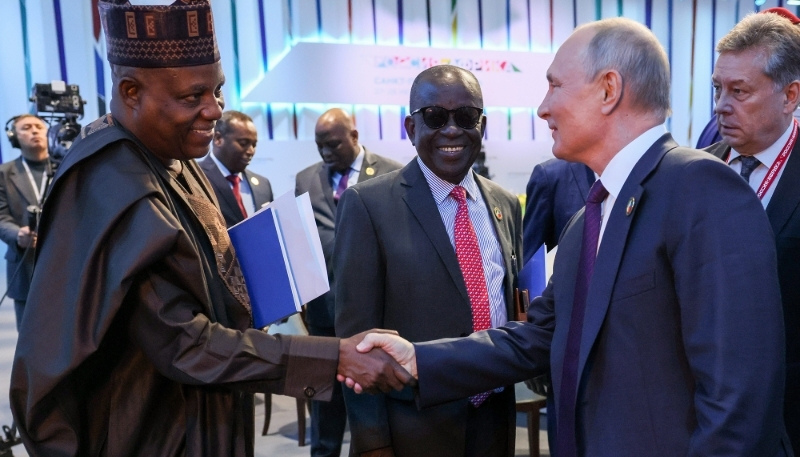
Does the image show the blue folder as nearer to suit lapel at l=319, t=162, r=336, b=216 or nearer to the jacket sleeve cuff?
the jacket sleeve cuff

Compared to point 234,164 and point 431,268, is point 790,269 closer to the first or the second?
point 431,268

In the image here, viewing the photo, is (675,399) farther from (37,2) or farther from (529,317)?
(37,2)

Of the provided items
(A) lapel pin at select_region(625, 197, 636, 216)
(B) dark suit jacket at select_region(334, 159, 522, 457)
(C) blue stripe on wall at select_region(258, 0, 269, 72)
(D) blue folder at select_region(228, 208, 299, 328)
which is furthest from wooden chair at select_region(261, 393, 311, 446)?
(C) blue stripe on wall at select_region(258, 0, 269, 72)

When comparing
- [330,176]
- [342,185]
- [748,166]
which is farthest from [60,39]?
[748,166]

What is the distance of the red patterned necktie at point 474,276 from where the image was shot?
2.02 metres

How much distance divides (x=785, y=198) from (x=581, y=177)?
118cm

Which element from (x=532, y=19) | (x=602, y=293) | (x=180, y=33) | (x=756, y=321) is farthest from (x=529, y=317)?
(x=532, y=19)

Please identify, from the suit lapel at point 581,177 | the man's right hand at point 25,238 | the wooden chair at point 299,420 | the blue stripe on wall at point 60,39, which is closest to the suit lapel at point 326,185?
the wooden chair at point 299,420

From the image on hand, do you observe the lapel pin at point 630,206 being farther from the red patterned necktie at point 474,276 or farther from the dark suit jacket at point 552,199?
the dark suit jacket at point 552,199

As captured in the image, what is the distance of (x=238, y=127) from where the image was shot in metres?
4.42

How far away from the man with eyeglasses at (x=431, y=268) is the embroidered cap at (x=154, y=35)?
663 mm

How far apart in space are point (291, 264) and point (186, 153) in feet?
1.12

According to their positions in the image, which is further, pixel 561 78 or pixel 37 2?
pixel 37 2

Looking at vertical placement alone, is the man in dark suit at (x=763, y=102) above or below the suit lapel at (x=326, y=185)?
above
